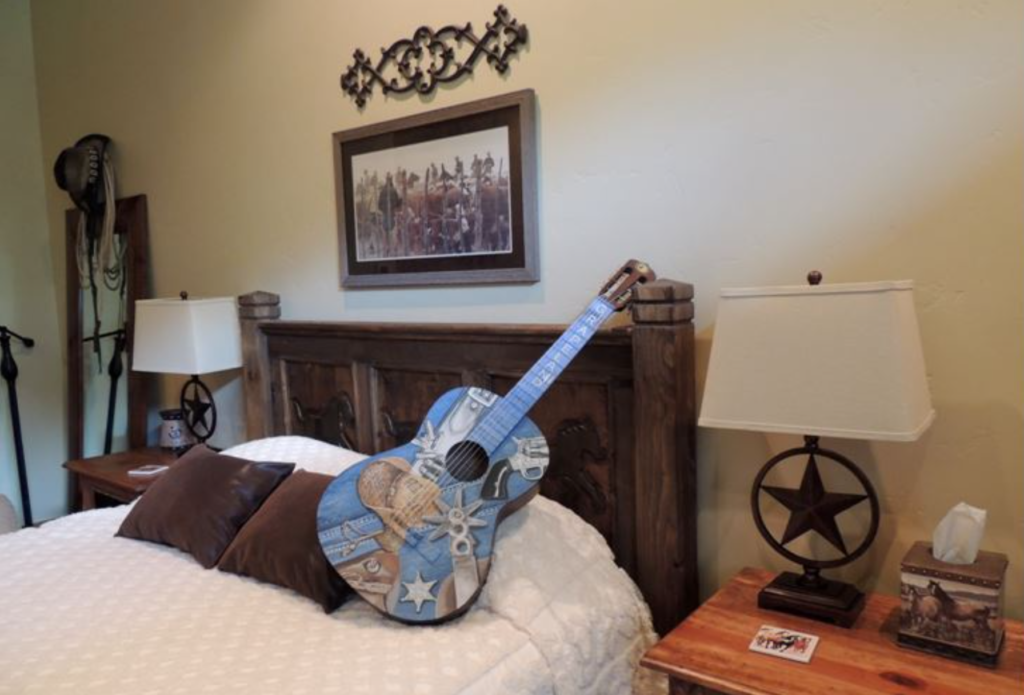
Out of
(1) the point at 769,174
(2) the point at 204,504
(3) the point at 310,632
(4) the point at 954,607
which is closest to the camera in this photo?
(4) the point at 954,607

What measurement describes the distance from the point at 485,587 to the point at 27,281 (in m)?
3.29

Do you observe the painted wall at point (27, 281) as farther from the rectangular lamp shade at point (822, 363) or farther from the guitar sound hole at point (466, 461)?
the rectangular lamp shade at point (822, 363)

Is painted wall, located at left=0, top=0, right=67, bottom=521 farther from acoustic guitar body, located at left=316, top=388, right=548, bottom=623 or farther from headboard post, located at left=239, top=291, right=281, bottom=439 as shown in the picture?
acoustic guitar body, located at left=316, top=388, right=548, bottom=623

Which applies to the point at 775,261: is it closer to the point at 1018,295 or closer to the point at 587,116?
the point at 1018,295

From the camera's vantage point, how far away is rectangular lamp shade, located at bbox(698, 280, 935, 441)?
1.18m

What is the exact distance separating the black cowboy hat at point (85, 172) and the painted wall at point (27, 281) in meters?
0.51

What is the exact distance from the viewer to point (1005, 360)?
4.34ft

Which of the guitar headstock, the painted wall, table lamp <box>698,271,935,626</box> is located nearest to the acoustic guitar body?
the guitar headstock

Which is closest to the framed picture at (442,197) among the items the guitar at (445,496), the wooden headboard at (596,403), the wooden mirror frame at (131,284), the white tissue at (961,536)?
the wooden headboard at (596,403)

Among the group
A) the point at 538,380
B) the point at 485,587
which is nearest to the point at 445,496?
the point at 485,587

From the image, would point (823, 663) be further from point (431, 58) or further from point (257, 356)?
point (257, 356)

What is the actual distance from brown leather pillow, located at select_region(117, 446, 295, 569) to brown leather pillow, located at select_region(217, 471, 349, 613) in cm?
7

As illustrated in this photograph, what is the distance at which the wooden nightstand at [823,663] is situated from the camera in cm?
115

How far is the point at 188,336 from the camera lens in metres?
2.49
